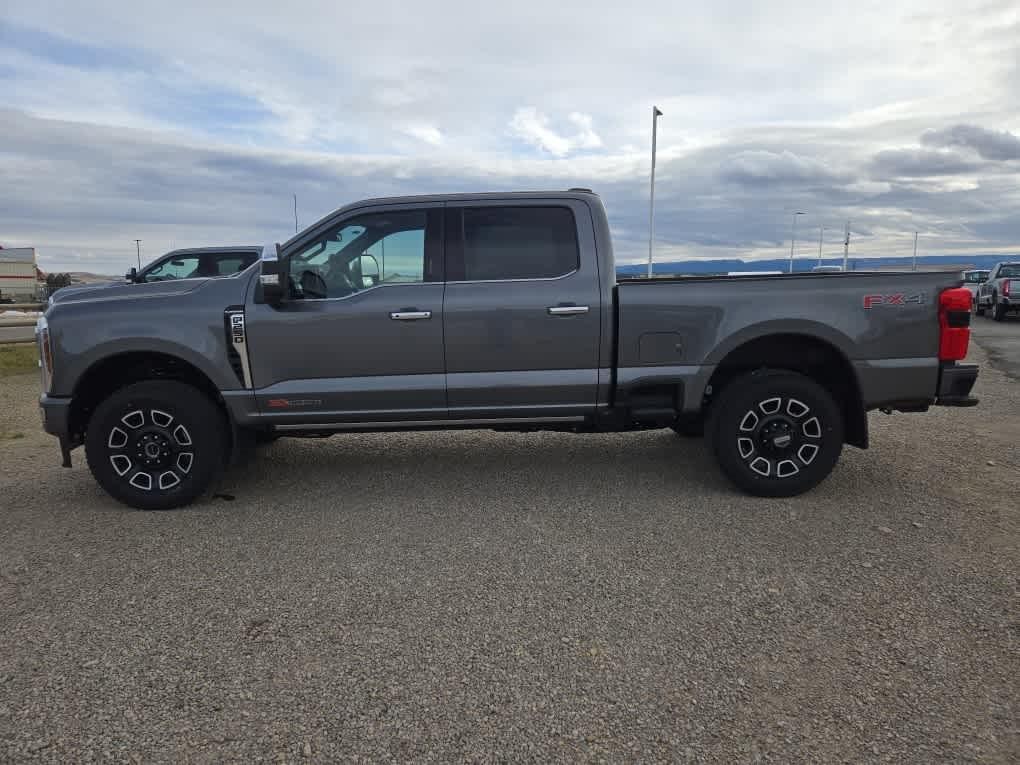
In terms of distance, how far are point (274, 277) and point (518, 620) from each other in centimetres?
263

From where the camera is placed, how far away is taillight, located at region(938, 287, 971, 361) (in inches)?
178

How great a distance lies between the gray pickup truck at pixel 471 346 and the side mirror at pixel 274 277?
2 centimetres

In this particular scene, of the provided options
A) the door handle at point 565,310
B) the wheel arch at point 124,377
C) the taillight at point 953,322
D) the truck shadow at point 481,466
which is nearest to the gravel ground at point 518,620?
the truck shadow at point 481,466

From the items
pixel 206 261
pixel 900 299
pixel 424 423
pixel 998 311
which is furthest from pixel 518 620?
pixel 998 311

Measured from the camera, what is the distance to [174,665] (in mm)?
2867

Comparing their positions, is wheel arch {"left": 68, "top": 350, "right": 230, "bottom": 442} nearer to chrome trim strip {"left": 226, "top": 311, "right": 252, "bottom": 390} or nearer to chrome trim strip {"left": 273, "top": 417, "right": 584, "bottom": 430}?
chrome trim strip {"left": 226, "top": 311, "right": 252, "bottom": 390}

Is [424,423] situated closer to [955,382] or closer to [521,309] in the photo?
[521,309]

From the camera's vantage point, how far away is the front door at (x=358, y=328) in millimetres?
4680

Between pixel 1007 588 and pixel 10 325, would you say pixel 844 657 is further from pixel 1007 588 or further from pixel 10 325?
pixel 10 325

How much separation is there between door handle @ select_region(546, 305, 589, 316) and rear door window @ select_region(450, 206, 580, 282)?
9.7 inches

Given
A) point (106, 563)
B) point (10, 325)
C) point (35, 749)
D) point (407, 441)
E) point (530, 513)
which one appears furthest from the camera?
point (10, 325)

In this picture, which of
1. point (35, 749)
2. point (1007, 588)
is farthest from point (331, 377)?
point (1007, 588)

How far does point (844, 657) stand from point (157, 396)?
4.18 meters

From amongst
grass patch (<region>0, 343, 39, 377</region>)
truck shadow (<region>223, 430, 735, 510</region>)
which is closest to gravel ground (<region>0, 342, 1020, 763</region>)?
truck shadow (<region>223, 430, 735, 510</region>)
